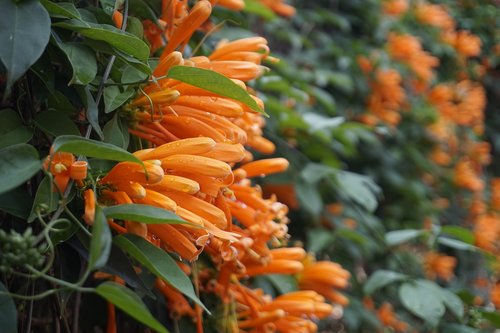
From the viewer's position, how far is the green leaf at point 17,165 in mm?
584

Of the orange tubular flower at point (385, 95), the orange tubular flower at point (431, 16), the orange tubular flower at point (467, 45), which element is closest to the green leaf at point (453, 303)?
the orange tubular flower at point (385, 95)

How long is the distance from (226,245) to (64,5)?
0.36 m

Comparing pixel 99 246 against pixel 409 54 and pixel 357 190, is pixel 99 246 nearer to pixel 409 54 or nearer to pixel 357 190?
pixel 357 190

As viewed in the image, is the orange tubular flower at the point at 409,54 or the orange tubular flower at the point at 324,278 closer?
the orange tubular flower at the point at 324,278

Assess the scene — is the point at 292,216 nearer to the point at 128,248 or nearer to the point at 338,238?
the point at 338,238

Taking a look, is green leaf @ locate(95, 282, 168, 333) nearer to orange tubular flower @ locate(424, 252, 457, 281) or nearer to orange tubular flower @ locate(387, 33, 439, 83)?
orange tubular flower @ locate(424, 252, 457, 281)

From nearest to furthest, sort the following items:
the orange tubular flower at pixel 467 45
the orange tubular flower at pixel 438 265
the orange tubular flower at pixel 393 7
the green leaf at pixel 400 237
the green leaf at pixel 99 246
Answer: the green leaf at pixel 99 246
the green leaf at pixel 400 237
the orange tubular flower at pixel 438 265
the orange tubular flower at pixel 393 7
the orange tubular flower at pixel 467 45

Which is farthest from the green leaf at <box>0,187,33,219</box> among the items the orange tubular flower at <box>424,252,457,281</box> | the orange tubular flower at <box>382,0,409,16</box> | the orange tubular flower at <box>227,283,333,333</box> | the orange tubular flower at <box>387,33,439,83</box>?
the orange tubular flower at <box>382,0,409,16</box>

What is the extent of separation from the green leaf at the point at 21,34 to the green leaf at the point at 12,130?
0.10 m

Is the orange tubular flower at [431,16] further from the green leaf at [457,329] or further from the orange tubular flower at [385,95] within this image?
the green leaf at [457,329]

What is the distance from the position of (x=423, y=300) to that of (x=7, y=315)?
101cm

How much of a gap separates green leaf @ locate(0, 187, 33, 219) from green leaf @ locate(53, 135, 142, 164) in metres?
0.10

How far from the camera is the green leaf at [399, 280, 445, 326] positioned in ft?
4.29

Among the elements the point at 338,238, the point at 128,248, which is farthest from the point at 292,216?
the point at 128,248
